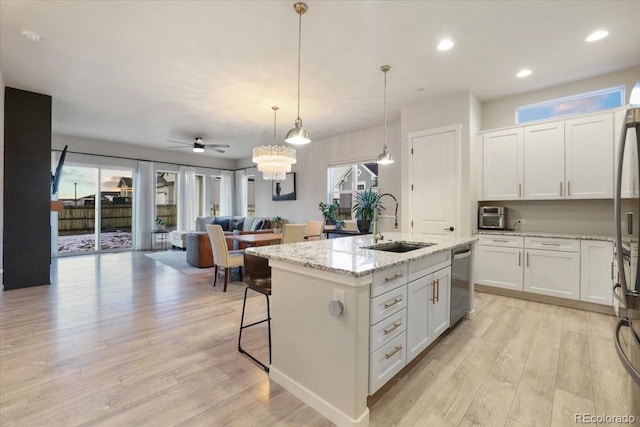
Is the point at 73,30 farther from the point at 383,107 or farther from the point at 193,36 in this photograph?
the point at 383,107

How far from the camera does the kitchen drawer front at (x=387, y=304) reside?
165 centimetres

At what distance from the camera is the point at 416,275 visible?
2.06 meters

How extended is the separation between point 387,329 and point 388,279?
12.3 inches

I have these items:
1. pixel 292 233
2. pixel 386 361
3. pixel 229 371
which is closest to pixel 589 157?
pixel 386 361

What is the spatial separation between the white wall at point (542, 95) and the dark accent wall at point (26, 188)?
6.76 m

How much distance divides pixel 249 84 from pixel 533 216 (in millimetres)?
4437

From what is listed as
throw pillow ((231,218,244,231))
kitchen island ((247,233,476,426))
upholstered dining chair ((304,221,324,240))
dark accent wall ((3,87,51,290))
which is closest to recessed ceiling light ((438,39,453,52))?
kitchen island ((247,233,476,426))

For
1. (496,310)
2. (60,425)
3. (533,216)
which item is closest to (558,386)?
(496,310)

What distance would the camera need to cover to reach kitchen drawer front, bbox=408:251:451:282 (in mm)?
2027

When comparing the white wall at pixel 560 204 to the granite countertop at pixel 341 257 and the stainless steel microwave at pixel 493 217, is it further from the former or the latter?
the granite countertop at pixel 341 257

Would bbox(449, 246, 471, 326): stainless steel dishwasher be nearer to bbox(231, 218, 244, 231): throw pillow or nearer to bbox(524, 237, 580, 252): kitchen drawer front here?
bbox(524, 237, 580, 252): kitchen drawer front

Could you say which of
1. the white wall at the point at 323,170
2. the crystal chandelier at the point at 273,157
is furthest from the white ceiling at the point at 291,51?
the white wall at the point at 323,170

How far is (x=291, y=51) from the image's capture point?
10.0 ft

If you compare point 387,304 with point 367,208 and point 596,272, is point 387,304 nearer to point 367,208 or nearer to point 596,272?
point 596,272
